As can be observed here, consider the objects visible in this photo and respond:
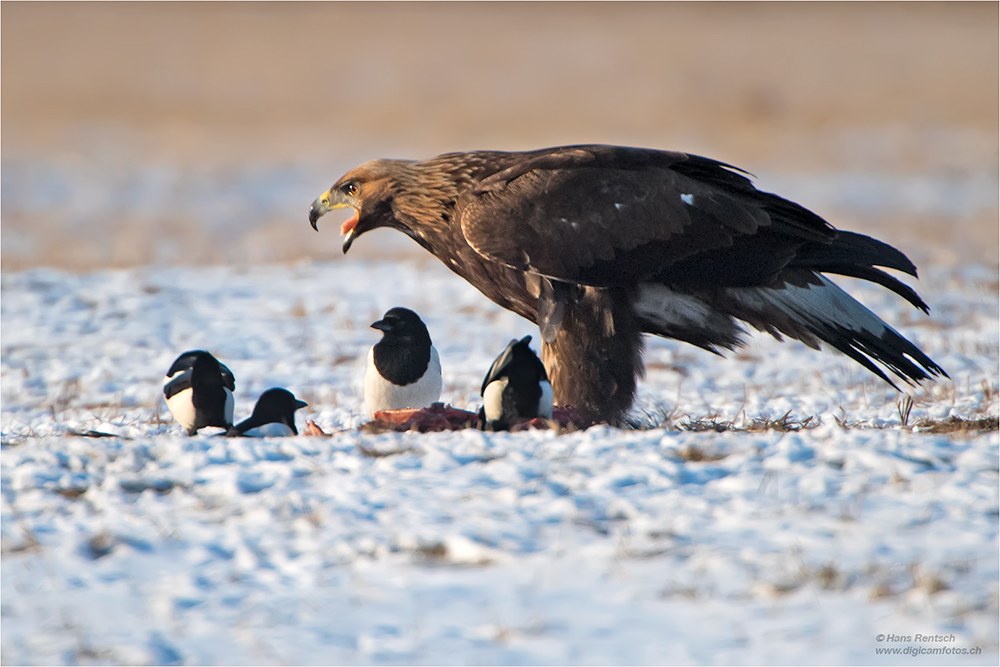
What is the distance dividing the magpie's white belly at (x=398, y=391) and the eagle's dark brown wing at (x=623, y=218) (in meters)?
0.82

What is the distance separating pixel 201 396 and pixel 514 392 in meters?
1.59

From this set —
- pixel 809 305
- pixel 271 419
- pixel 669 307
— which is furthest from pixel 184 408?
pixel 809 305

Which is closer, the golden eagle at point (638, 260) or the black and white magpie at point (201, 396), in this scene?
the black and white magpie at point (201, 396)


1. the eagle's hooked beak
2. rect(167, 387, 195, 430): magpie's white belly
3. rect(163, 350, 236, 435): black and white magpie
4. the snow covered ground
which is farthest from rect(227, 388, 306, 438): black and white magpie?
the eagle's hooked beak

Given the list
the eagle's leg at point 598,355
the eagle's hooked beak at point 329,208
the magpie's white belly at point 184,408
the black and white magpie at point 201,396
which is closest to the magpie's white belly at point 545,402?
the eagle's leg at point 598,355

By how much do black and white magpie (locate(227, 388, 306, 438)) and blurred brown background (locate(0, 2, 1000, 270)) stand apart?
851 centimetres

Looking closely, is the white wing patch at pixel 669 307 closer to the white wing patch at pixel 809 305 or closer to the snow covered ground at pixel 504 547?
the white wing patch at pixel 809 305

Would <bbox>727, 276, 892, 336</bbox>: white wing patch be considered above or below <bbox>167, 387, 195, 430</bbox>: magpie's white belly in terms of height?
above

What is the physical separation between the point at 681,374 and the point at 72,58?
43.4 metres

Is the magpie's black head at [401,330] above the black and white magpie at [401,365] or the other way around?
above

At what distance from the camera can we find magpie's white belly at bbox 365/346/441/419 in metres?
6.34

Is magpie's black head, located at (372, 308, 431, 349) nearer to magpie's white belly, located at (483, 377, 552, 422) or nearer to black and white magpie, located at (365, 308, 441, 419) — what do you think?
Answer: black and white magpie, located at (365, 308, 441, 419)

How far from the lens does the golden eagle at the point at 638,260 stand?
19.7 feet
